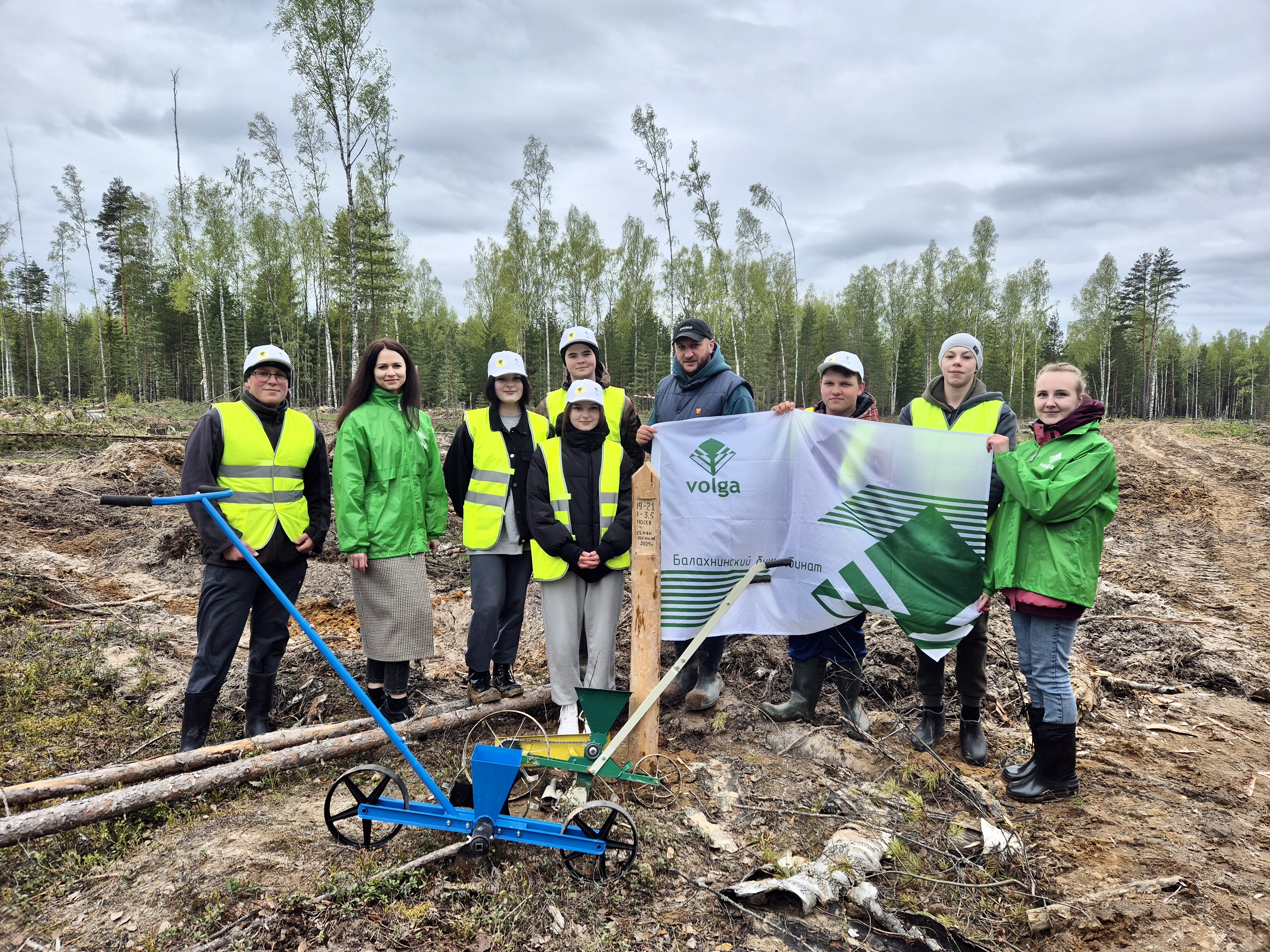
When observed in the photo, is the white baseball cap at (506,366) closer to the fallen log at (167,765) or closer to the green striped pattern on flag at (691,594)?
the green striped pattern on flag at (691,594)

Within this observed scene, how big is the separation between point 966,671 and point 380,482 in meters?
4.32

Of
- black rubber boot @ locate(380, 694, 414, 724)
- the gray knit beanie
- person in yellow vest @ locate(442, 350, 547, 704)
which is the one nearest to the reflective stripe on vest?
the gray knit beanie

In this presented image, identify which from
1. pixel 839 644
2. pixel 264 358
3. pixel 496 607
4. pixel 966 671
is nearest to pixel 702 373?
pixel 839 644

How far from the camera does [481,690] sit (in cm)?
498

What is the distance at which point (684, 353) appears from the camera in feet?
16.1

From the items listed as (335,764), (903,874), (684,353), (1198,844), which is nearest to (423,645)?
(335,764)

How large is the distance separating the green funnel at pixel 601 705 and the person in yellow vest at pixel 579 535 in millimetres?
514

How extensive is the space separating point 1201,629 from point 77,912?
9.37 meters

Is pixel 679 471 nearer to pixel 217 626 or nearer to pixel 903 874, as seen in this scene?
pixel 903 874

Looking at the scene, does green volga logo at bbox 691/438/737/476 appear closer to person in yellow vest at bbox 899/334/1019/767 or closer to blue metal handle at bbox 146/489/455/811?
person in yellow vest at bbox 899/334/1019/767

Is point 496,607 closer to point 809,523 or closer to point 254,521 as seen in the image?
point 254,521

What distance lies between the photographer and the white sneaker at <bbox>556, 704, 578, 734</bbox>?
450 centimetres

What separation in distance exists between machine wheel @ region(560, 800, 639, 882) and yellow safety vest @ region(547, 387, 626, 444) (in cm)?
239

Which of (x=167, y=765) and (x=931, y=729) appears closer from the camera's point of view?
(x=167, y=765)
